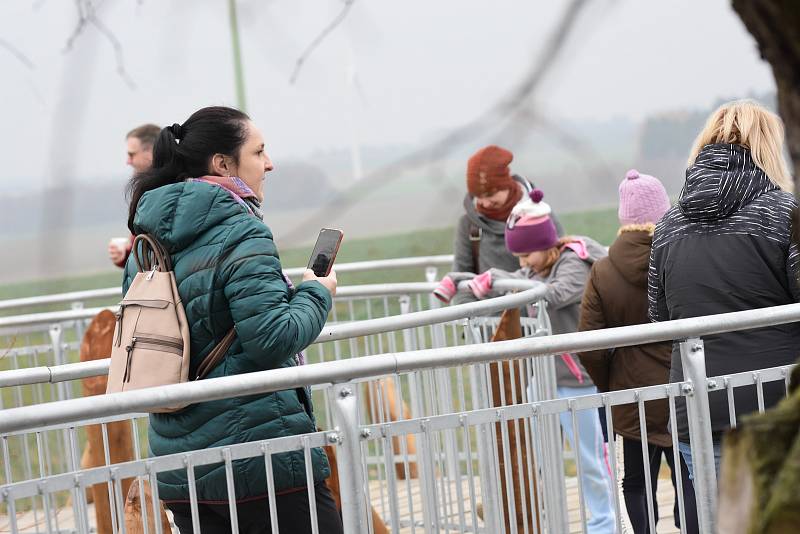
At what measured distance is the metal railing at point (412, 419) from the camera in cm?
292

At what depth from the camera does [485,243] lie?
708 cm

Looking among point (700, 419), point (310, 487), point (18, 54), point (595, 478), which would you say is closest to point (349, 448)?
point (310, 487)

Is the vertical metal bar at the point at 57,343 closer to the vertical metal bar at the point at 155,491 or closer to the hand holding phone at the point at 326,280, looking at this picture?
the hand holding phone at the point at 326,280

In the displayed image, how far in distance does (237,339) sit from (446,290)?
2.96 meters

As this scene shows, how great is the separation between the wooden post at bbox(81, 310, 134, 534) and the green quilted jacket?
2.73 ft

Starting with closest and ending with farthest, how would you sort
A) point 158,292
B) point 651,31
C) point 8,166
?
point 158,292 < point 651,31 < point 8,166

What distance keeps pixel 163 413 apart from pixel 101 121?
8311 millimetres

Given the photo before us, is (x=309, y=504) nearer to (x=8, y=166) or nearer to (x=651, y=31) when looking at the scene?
(x=651, y=31)

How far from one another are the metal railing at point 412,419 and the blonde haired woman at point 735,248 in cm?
17

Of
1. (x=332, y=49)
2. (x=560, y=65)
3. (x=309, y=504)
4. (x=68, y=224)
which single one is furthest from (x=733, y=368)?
(x=332, y=49)

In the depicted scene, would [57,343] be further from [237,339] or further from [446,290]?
[237,339]

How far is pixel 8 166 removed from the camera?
11.4m

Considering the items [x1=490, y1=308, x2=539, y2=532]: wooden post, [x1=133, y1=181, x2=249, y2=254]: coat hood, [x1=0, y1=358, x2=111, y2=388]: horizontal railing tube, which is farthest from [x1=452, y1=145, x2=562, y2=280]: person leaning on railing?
[x1=133, y1=181, x2=249, y2=254]: coat hood

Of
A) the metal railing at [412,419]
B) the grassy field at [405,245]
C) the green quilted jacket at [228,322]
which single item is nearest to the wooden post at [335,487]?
the metal railing at [412,419]
